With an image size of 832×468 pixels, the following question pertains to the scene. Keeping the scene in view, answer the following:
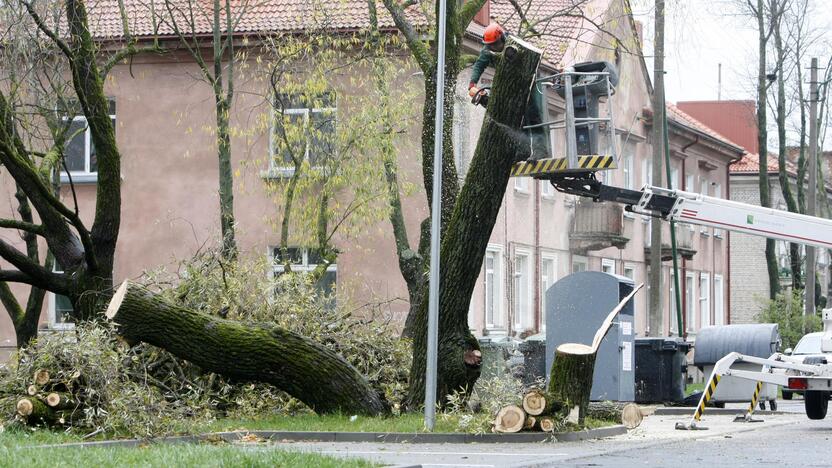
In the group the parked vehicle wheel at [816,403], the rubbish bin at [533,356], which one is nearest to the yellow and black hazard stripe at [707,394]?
the parked vehicle wheel at [816,403]

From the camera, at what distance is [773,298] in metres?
45.7

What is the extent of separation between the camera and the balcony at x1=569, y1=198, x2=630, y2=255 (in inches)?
1486

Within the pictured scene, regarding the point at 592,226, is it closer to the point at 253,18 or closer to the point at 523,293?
the point at 523,293

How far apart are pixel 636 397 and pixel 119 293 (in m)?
11.0

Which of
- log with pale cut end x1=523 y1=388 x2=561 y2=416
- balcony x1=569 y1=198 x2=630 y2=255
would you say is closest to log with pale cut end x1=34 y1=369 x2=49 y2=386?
log with pale cut end x1=523 y1=388 x2=561 y2=416

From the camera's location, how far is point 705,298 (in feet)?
172

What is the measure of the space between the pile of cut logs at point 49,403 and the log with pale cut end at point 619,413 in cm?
628

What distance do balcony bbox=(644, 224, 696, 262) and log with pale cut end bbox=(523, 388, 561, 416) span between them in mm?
29019

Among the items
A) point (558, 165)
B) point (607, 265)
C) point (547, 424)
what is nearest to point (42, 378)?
point (547, 424)

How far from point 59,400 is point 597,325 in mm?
9462

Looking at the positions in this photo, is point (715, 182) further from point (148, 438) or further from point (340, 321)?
point (148, 438)

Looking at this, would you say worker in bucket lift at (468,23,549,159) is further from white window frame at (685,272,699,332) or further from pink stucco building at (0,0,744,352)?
white window frame at (685,272,699,332)

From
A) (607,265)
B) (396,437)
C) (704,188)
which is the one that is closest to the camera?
(396,437)

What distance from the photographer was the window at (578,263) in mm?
38656
